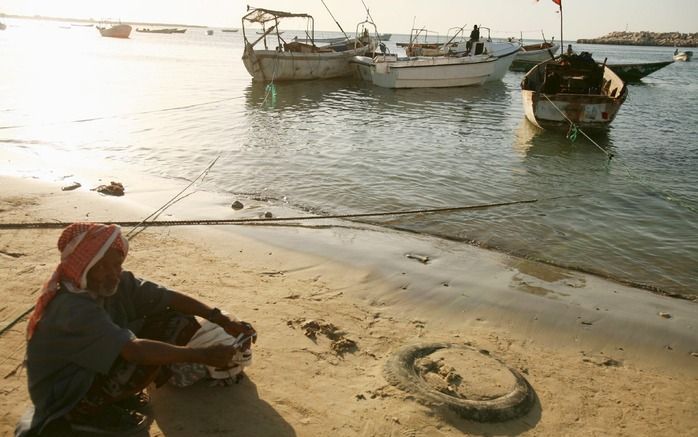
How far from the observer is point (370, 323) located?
4.18 metres

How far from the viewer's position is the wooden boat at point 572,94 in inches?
563

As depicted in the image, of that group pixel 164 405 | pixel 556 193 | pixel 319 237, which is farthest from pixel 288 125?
pixel 164 405

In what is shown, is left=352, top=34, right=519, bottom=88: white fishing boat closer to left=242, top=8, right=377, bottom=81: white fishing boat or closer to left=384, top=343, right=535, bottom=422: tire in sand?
left=242, top=8, right=377, bottom=81: white fishing boat

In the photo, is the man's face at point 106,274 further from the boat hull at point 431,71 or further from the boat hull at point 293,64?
the boat hull at point 293,64

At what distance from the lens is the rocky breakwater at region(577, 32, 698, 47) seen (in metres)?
117

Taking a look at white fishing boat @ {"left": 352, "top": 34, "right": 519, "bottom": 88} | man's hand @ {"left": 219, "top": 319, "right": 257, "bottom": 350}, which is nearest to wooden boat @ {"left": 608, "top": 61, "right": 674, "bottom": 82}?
white fishing boat @ {"left": 352, "top": 34, "right": 519, "bottom": 88}

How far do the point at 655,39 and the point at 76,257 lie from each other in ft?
495

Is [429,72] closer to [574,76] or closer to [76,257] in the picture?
[574,76]

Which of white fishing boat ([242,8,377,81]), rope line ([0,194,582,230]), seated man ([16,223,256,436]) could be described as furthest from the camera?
white fishing boat ([242,8,377,81])

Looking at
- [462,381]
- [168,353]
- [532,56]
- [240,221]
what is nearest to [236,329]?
[168,353]

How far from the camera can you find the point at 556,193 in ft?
30.7

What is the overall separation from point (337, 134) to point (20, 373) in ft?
37.7

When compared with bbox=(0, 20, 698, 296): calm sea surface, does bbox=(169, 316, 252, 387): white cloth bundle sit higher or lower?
higher

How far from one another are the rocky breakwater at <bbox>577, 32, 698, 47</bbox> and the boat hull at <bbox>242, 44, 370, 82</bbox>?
119584 mm
